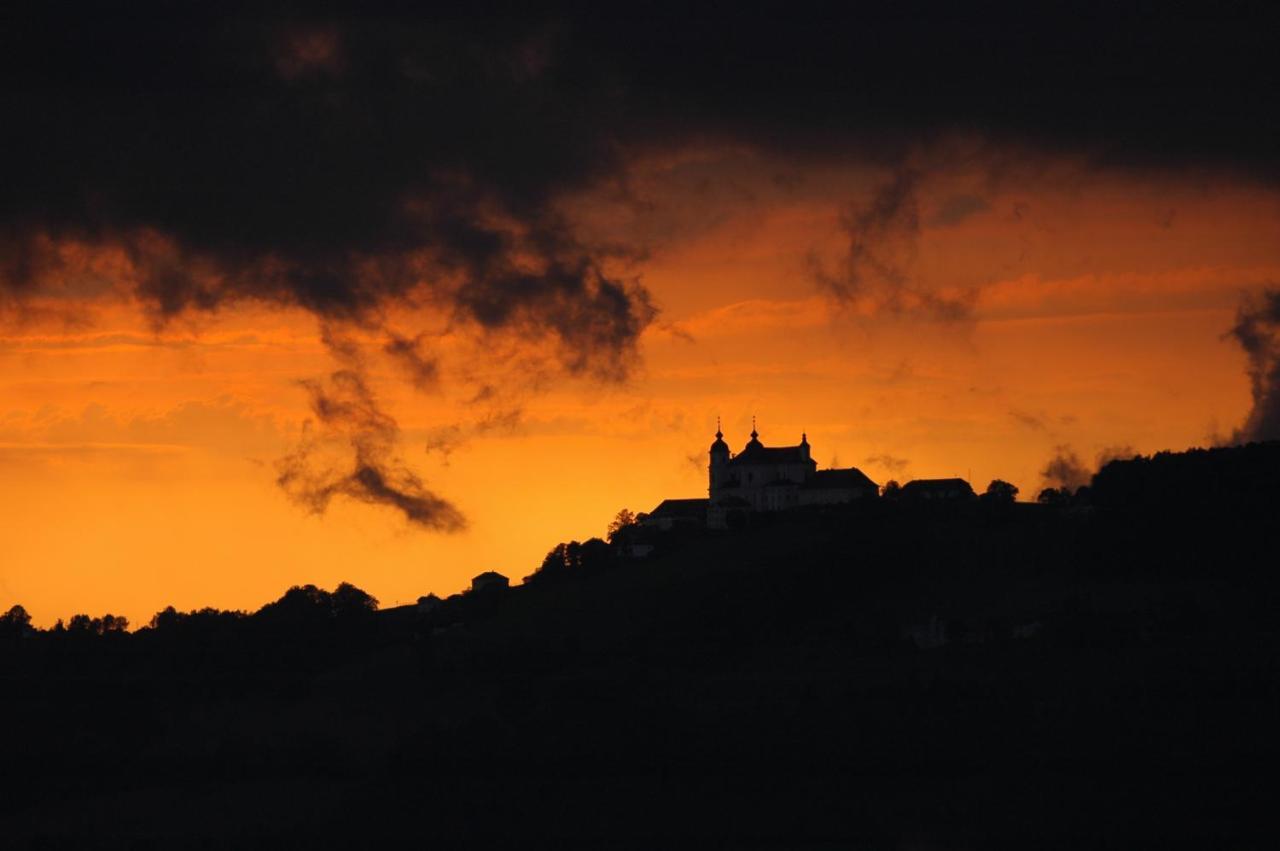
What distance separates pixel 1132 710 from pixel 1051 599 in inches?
1489

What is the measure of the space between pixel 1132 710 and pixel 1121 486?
216 ft

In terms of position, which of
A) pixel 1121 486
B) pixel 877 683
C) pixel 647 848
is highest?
pixel 1121 486

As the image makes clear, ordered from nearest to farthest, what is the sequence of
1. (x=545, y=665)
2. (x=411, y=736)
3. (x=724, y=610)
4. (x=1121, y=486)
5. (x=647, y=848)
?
(x=647, y=848), (x=411, y=736), (x=545, y=665), (x=724, y=610), (x=1121, y=486)

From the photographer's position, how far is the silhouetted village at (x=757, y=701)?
120 m

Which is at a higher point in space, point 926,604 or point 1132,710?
point 926,604

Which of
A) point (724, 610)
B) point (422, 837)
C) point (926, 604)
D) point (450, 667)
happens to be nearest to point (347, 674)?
point (450, 667)

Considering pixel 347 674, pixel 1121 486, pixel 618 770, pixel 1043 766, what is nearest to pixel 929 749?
pixel 1043 766

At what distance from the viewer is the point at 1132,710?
426 feet

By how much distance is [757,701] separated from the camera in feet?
461

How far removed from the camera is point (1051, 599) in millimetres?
167375

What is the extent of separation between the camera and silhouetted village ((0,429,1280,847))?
119562mm

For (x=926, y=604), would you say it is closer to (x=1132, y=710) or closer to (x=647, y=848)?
(x=1132, y=710)

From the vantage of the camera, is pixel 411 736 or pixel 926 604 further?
pixel 926 604

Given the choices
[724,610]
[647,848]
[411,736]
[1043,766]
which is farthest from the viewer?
[724,610]
